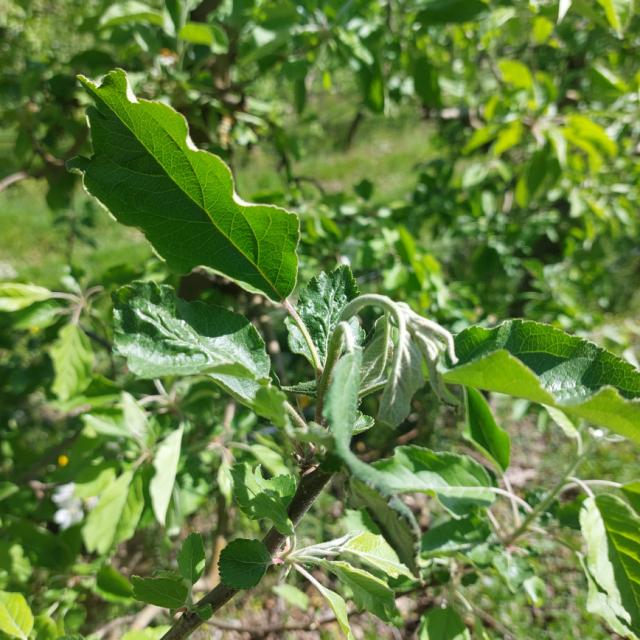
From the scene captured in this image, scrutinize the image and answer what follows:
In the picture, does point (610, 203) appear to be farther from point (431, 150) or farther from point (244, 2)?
point (244, 2)

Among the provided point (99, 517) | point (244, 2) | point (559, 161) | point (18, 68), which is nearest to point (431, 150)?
point (559, 161)

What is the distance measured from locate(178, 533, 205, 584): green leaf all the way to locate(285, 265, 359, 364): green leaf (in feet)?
0.99

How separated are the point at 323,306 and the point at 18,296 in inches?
36.7

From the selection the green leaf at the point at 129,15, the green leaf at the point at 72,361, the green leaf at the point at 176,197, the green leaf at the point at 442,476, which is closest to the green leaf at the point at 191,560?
the green leaf at the point at 442,476

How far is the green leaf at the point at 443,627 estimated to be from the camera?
3.17 feet

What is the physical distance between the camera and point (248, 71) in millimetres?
3217

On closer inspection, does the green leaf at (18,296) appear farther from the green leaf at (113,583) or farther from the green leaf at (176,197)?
the green leaf at (176,197)

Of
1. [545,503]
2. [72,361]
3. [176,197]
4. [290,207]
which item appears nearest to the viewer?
[176,197]

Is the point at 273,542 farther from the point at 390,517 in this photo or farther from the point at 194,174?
the point at 194,174

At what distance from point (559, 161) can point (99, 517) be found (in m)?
1.54

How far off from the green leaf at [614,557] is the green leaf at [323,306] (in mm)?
462

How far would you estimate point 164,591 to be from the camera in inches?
27.0

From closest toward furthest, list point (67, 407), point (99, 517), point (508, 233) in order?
1. point (99, 517)
2. point (67, 407)
3. point (508, 233)

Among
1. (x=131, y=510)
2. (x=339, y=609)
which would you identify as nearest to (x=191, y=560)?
(x=339, y=609)
